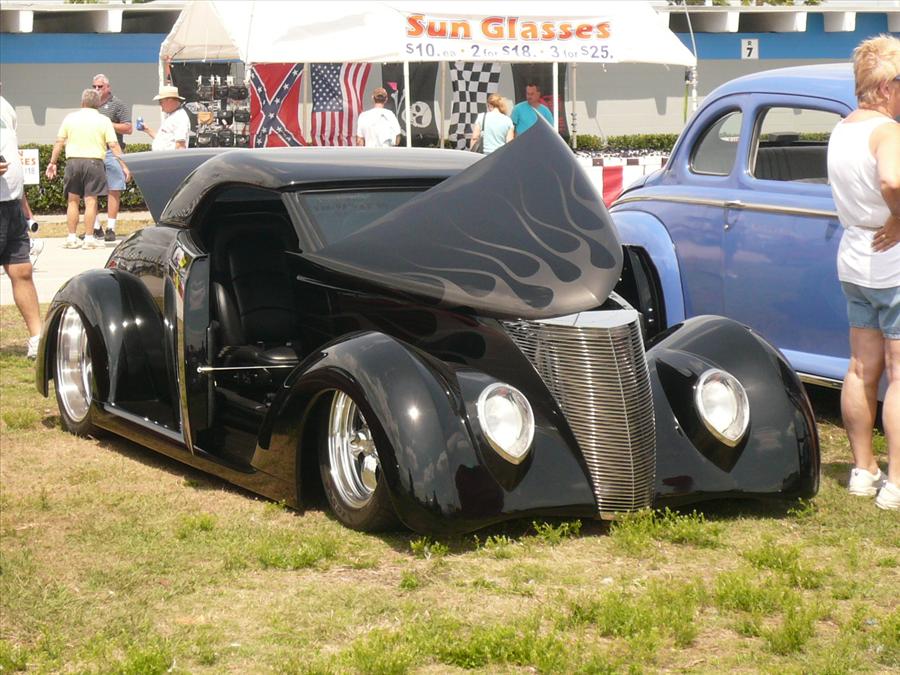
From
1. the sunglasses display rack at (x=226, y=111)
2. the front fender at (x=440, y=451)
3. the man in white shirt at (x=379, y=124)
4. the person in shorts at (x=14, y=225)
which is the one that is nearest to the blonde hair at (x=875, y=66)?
the front fender at (x=440, y=451)

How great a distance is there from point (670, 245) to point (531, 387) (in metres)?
3.08

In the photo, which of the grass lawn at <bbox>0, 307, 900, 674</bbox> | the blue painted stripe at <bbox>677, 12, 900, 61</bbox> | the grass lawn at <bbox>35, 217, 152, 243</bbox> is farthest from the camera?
the blue painted stripe at <bbox>677, 12, 900, 61</bbox>

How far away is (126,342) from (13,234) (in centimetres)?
282

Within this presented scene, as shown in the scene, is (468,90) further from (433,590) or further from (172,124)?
(433,590)

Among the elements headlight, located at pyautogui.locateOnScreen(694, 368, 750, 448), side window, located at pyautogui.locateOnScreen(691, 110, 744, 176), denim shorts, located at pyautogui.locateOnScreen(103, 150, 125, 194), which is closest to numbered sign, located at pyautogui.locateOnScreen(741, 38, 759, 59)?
denim shorts, located at pyautogui.locateOnScreen(103, 150, 125, 194)

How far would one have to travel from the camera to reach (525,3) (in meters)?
16.9

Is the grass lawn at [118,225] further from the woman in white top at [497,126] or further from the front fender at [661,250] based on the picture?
the front fender at [661,250]

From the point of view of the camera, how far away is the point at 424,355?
17.5 ft

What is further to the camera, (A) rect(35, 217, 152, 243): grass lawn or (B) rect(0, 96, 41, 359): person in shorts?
(A) rect(35, 217, 152, 243): grass lawn

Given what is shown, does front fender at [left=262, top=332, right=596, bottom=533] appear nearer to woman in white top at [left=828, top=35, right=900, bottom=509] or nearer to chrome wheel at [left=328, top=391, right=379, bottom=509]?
chrome wheel at [left=328, top=391, right=379, bottom=509]

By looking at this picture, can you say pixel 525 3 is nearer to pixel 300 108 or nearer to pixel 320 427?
pixel 300 108

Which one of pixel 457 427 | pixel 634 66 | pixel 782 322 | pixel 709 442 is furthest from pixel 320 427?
pixel 634 66

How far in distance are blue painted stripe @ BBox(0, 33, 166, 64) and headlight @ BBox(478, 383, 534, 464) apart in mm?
21681

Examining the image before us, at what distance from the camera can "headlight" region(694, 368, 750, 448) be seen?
5449 mm
